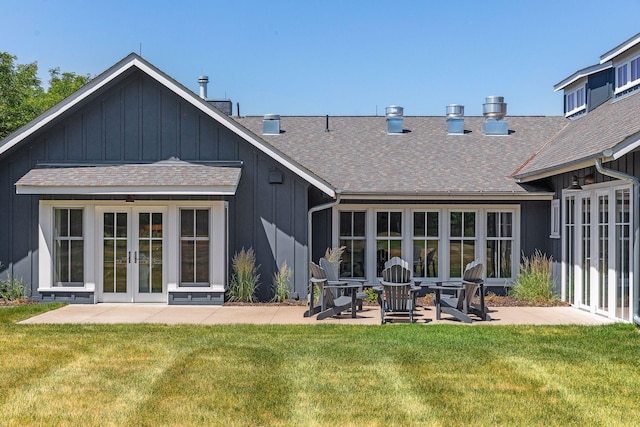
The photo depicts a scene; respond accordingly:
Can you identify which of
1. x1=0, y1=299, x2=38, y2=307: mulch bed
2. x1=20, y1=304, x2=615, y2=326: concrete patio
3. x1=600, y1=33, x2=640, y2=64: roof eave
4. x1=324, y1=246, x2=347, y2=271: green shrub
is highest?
x1=600, y1=33, x2=640, y2=64: roof eave

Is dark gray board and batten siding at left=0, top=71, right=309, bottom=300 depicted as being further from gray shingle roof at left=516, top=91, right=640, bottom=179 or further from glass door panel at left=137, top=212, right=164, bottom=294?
gray shingle roof at left=516, top=91, right=640, bottom=179

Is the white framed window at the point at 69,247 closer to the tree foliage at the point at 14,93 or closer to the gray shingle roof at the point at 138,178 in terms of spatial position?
the gray shingle roof at the point at 138,178

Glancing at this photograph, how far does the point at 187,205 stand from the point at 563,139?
9145 mm

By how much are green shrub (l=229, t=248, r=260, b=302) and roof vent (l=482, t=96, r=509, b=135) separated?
27.8ft

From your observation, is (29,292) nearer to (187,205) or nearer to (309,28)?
(187,205)

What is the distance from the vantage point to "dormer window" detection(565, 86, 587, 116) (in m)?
19.4

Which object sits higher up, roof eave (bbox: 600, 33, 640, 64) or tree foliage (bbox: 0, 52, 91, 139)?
tree foliage (bbox: 0, 52, 91, 139)

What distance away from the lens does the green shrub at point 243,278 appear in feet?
50.5

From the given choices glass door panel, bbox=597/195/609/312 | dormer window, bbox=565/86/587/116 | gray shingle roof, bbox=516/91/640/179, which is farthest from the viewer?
dormer window, bbox=565/86/587/116

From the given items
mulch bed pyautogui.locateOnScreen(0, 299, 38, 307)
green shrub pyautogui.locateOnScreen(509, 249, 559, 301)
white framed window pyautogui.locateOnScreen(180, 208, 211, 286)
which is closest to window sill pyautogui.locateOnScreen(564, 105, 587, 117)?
green shrub pyautogui.locateOnScreen(509, 249, 559, 301)

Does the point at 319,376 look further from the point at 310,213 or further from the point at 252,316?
the point at 310,213

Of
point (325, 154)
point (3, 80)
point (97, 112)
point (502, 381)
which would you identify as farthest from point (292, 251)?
point (3, 80)

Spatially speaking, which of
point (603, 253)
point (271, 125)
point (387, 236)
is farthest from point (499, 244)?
point (271, 125)

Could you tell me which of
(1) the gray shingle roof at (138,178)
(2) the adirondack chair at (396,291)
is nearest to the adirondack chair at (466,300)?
(2) the adirondack chair at (396,291)
